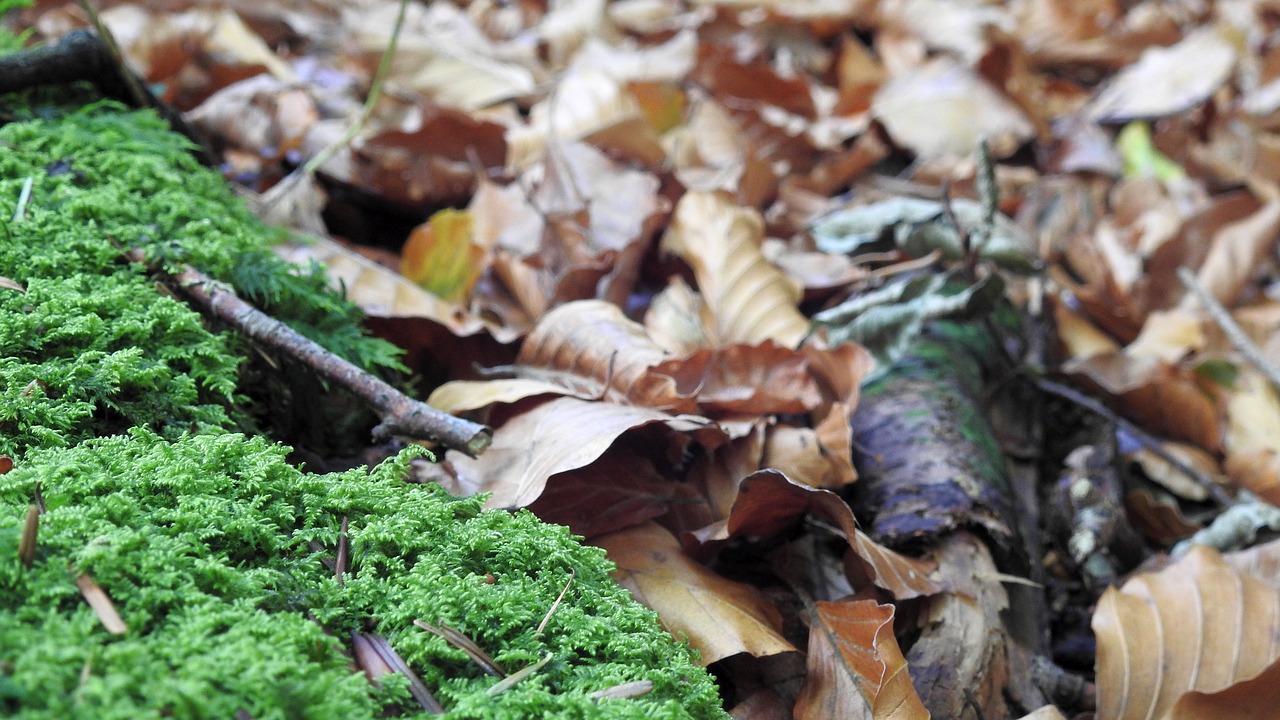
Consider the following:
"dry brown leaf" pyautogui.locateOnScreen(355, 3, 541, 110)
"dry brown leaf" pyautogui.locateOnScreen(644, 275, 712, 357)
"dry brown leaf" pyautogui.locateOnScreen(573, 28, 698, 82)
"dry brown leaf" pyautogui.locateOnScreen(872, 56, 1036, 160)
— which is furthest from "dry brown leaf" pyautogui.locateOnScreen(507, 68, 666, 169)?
"dry brown leaf" pyautogui.locateOnScreen(872, 56, 1036, 160)

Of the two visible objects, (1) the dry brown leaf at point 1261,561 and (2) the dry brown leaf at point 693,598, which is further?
(1) the dry brown leaf at point 1261,561

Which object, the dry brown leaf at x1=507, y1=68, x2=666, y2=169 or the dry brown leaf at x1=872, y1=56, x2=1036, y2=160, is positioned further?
the dry brown leaf at x1=872, y1=56, x2=1036, y2=160

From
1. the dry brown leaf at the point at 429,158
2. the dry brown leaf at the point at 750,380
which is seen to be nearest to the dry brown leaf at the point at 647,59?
the dry brown leaf at the point at 429,158

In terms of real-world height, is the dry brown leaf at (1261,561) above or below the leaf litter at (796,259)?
below

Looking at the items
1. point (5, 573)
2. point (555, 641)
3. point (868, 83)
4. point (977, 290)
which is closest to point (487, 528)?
point (555, 641)

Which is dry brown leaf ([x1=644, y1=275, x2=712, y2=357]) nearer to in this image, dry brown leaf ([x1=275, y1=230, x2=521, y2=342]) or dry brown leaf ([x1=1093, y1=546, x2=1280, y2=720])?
dry brown leaf ([x1=275, y1=230, x2=521, y2=342])

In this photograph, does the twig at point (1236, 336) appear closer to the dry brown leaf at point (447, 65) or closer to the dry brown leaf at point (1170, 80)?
the dry brown leaf at point (1170, 80)
